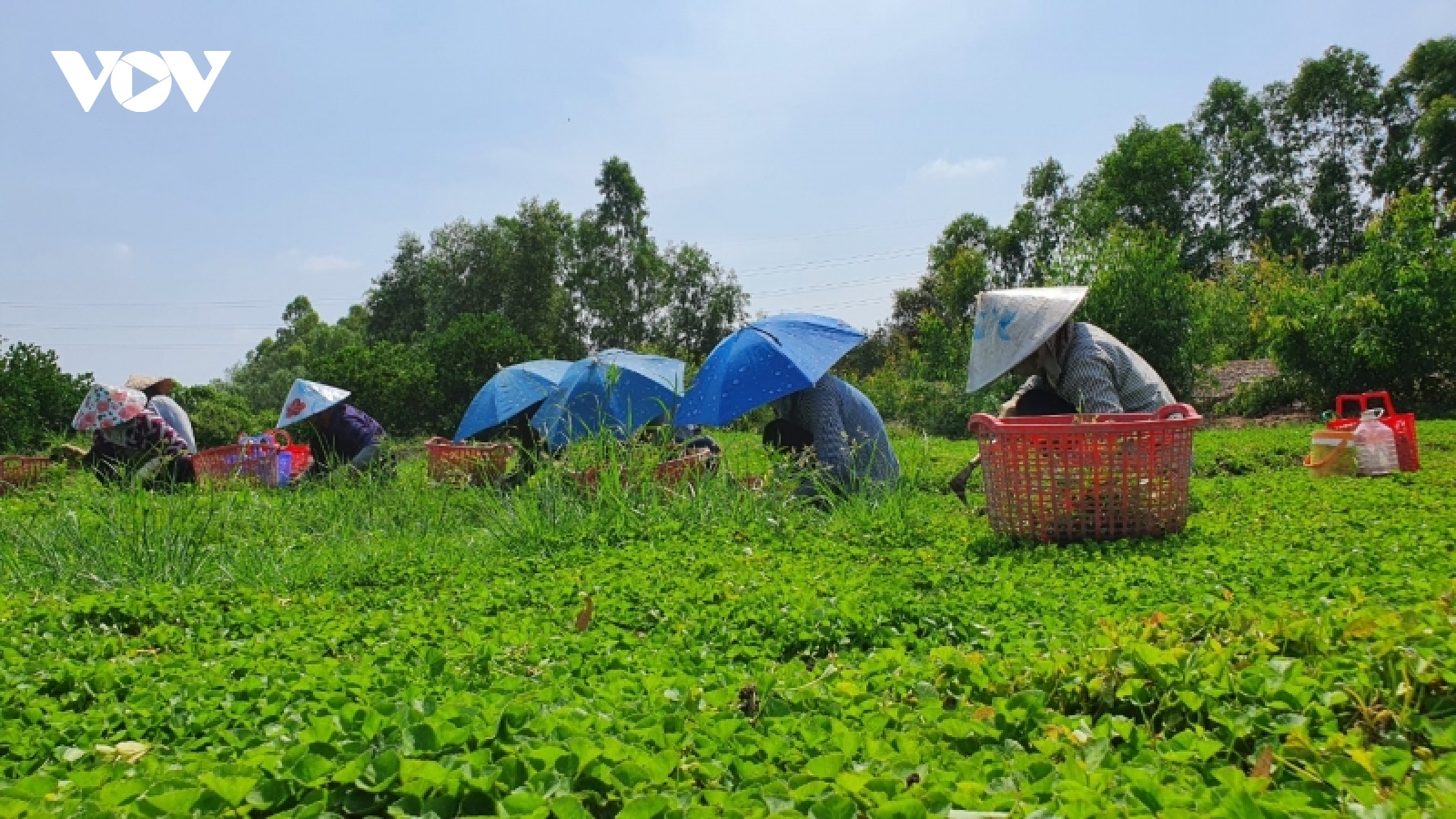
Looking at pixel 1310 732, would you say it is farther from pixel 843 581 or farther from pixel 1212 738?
pixel 843 581

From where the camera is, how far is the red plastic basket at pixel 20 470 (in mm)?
9039

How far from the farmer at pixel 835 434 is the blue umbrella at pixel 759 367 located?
208mm

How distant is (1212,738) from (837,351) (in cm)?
482

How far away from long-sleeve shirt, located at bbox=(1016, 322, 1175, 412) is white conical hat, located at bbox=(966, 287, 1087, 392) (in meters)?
0.22

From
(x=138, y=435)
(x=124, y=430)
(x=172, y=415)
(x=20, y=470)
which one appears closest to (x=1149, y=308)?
(x=172, y=415)

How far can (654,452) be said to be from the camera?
601cm

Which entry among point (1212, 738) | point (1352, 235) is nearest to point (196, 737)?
point (1212, 738)

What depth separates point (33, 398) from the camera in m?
15.1

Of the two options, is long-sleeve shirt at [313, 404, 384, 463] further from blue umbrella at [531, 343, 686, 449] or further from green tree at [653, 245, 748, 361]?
green tree at [653, 245, 748, 361]

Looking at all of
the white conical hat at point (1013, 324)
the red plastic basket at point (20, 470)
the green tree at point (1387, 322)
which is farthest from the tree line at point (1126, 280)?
the white conical hat at point (1013, 324)

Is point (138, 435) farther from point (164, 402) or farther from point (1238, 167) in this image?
point (1238, 167)

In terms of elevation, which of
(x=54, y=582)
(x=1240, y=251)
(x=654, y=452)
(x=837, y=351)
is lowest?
(x=54, y=582)

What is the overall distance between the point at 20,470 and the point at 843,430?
316 inches

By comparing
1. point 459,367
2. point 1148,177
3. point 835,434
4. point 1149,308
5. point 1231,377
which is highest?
point 1148,177
